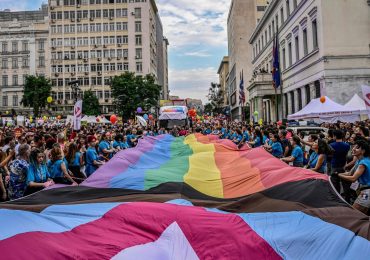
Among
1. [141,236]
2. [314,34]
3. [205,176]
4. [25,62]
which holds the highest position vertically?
[25,62]

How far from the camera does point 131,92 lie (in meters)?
59.5

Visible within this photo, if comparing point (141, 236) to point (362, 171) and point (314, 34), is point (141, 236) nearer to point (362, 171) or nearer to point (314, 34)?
point (362, 171)

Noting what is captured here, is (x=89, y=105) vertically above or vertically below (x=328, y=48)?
below

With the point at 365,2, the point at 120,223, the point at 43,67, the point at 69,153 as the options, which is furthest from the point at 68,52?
the point at 120,223

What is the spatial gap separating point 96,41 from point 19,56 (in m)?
17.1

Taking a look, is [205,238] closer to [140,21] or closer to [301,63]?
[301,63]

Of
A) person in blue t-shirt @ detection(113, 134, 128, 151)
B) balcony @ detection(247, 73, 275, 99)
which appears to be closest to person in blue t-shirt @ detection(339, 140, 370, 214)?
person in blue t-shirt @ detection(113, 134, 128, 151)

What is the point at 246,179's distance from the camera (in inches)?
309

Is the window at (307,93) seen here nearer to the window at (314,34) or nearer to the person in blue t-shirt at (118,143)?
the window at (314,34)

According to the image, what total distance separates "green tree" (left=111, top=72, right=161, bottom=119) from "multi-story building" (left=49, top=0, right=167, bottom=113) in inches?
769

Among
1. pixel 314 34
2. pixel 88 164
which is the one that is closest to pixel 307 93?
pixel 314 34

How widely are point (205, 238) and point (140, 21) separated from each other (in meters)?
78.9

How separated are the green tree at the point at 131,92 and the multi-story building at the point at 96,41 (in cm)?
1954

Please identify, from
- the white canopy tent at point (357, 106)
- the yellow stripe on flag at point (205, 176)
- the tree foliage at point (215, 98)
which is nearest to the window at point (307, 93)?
the white canopy tent at point (357, 106)
